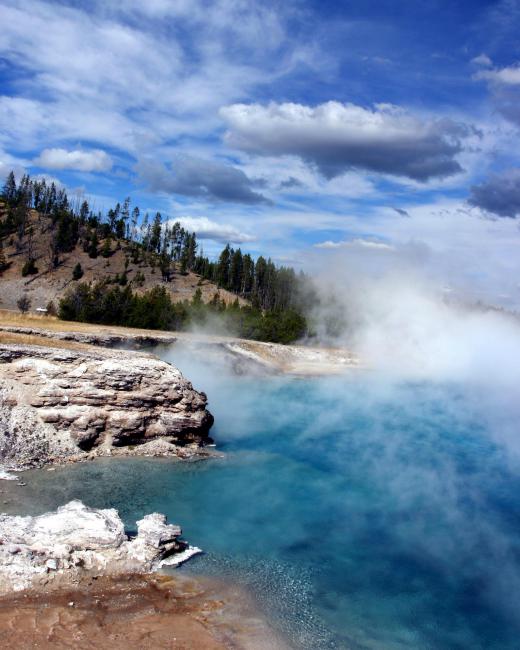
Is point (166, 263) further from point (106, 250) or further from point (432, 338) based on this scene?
point (432, 338)

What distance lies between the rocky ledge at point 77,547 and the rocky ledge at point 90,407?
6311 millimetres

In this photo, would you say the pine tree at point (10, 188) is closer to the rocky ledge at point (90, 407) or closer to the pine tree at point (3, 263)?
the pine tree at point (3, 263)

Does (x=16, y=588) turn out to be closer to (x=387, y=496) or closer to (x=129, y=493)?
(x=129, y=493)

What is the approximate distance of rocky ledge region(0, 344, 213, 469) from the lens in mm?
19328

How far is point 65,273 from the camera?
308ft

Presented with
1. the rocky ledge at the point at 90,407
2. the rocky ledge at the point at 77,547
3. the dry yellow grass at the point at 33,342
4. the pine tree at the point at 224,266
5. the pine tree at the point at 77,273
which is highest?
the pine tree at the point at 224,266

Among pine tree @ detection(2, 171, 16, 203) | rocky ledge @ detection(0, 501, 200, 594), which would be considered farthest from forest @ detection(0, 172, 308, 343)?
rocky ledge @ detection(0, 501, 200, 594)

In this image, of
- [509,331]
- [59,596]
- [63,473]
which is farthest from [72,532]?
[509,331]

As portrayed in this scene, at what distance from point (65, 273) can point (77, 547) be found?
290 feet

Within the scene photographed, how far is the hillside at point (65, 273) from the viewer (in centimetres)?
8650

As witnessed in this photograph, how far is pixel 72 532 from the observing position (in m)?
12.4

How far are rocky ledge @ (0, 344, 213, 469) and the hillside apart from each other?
6455 centimetres

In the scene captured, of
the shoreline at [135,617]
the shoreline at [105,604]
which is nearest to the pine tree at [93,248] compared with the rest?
the shoreline at [105,604]

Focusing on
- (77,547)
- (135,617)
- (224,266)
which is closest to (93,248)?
(224,266)
